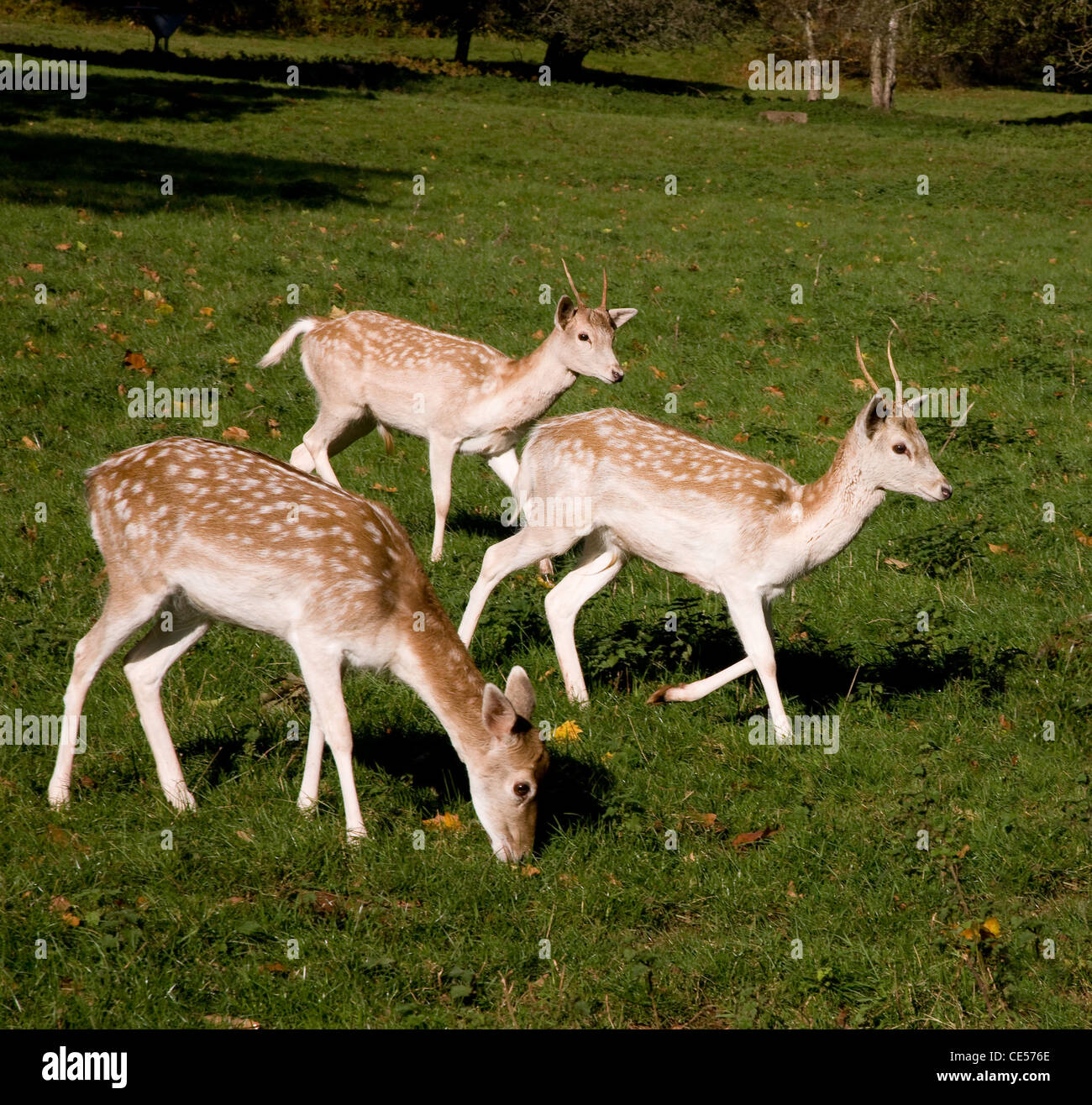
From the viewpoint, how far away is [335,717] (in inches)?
191

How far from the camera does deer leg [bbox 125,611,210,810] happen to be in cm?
498

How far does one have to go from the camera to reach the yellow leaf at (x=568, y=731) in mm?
5703

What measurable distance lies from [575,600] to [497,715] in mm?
1965

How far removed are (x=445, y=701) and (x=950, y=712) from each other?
263cm

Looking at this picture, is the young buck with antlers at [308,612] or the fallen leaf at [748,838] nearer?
the young buck with antlers at [308,612]

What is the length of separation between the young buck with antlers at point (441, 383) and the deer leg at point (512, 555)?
1421 mm

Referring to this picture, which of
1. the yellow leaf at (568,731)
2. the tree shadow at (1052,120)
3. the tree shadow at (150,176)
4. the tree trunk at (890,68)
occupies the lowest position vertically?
the yellow leaf at (568,731)

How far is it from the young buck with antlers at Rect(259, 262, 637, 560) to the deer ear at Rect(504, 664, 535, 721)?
3.23 meters

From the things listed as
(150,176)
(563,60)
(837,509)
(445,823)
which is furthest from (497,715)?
(563,60)

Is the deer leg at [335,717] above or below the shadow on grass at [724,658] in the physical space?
above

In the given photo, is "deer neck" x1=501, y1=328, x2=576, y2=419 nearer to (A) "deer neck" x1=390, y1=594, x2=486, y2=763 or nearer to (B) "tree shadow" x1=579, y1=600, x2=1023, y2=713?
(B) "tree shadow" x1=579, y1=600, x2=1023, y2=713

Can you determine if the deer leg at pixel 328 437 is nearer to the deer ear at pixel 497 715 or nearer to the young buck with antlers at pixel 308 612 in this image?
the young buck with antlers at pixel 308 612

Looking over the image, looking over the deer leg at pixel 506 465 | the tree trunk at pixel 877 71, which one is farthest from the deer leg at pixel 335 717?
the tree trunk at pixel 877 71
